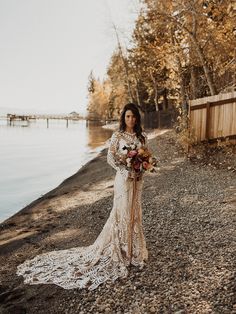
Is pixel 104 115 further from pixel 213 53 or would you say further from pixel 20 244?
pixel 20 244

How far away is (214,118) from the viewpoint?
1465cm

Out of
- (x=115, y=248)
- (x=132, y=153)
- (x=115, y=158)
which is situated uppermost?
(x=132, y=153)

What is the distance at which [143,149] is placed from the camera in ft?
19.0

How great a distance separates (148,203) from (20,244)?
3492 mm

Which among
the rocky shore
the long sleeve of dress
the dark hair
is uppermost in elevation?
the dark hair

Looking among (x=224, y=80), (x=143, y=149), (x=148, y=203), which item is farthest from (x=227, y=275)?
(x=224, y=80)

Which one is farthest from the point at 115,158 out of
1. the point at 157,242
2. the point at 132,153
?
the point at 157,242

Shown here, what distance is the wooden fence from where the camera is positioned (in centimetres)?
1408

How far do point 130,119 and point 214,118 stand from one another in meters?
9.53

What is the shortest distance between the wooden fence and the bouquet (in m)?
9.19

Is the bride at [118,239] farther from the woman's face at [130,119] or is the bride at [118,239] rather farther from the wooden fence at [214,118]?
the wooden fence at [214,118]

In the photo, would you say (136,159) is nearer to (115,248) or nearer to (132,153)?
(132,153)

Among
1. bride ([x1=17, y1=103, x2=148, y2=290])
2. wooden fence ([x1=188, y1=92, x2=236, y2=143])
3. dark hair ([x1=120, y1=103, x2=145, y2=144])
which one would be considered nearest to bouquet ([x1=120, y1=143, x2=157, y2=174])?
bride ([x1=17, y1=103, x2=148, y2=290])

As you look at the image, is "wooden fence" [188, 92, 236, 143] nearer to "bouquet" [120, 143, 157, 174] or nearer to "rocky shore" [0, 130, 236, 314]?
"rocky shore" [0, 130, 236, 314]
